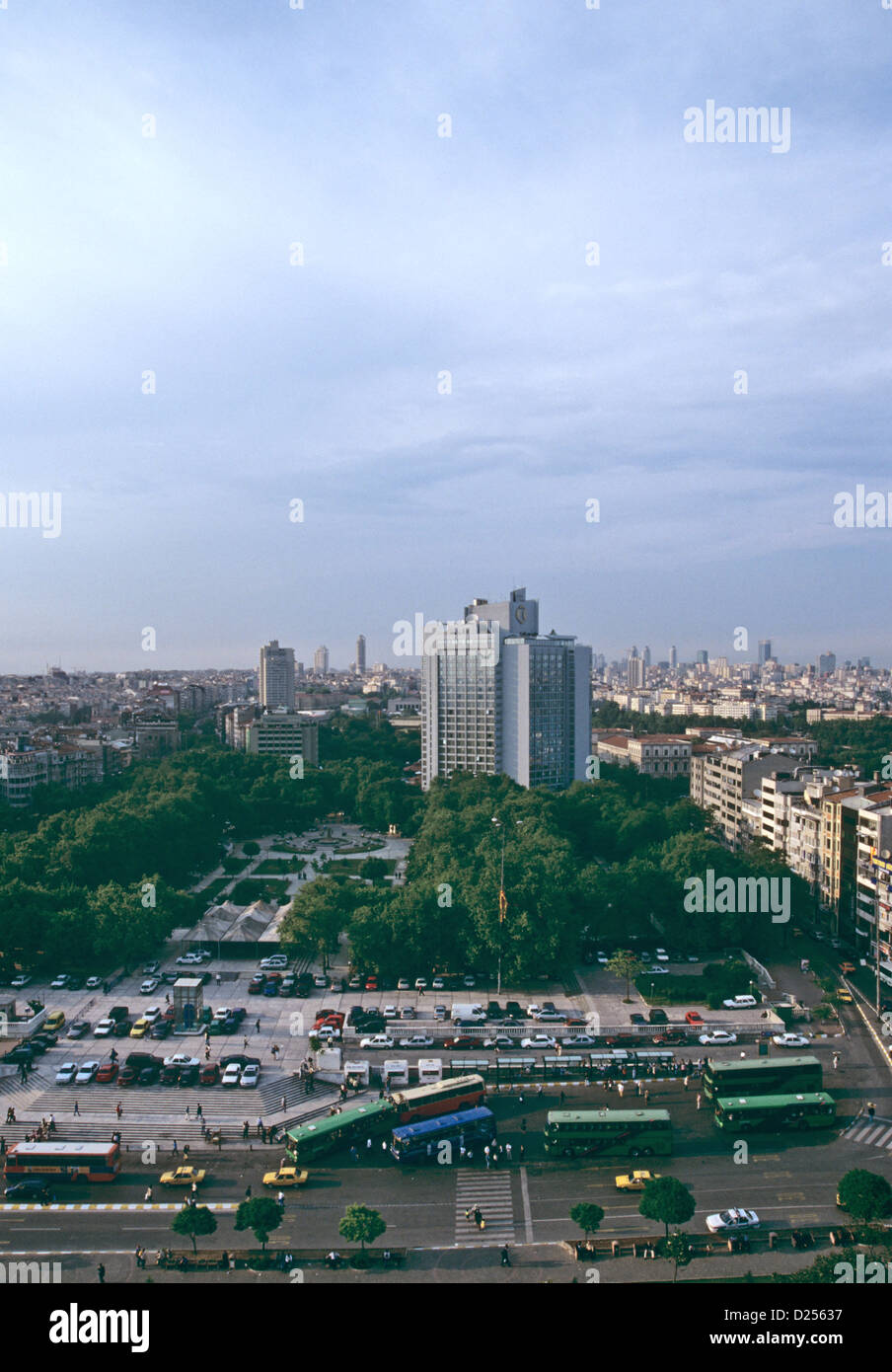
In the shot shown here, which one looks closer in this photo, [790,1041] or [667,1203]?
[667,1203]

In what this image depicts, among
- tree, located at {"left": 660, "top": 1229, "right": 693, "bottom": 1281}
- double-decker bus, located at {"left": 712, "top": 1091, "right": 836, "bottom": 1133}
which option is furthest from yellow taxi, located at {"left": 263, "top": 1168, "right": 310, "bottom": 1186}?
double-decker bus, located at {"left": 712, "top": 1091, "right": 836, "bottom": 1133}

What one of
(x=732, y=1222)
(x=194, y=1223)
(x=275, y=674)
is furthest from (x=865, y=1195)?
(x=275, y=674)

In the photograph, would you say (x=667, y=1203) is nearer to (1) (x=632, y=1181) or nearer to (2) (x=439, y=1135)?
(1) (x=632, y=1181)

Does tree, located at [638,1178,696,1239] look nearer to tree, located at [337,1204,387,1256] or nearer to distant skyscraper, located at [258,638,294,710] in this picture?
tree, located at [337,1204,387,1256]

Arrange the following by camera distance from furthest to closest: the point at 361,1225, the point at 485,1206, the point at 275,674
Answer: the point at 275,674, the point at 485,1206, the point at 361,1225

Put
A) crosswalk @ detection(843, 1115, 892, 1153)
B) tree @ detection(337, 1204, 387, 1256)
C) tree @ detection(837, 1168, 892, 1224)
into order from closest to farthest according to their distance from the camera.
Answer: tree @ detection(337, 1204, 387, 1256), tree @ detection(837, 1168, 892, 1224), crosswalk @ detection(843, 1115, 892, 1153)
